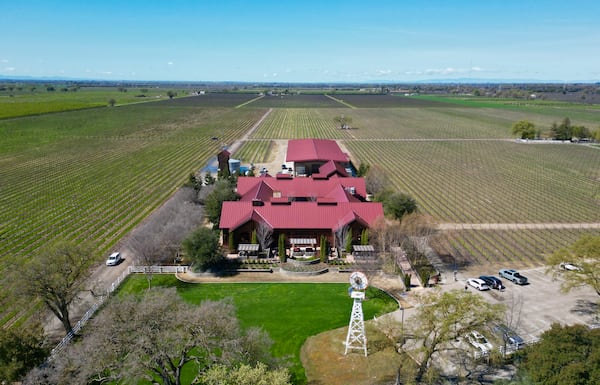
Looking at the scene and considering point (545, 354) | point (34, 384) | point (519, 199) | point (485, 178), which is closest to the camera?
point (34, 384)

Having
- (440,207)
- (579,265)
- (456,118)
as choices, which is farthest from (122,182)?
(456,118)

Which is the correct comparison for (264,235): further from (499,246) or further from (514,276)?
(499,246)

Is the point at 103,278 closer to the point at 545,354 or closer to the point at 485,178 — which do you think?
the point at 545,354

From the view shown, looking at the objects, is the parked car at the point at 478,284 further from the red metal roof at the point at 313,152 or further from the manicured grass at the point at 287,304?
the red metal roof at the point at 313,152

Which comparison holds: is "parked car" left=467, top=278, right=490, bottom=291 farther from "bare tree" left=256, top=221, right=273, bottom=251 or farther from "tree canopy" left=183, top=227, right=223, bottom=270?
"tree canopy" left=183, top=227, right=223, bottom=270

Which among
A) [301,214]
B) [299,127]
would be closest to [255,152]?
[299,127]

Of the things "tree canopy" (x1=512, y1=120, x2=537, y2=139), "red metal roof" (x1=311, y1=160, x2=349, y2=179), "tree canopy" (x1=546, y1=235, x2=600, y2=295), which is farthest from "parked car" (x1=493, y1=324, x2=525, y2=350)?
"tree canopy" (x1=512, y1=120, x2=537, y2=139)
